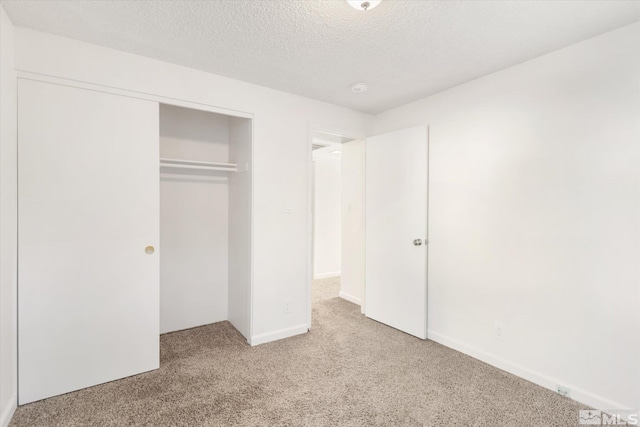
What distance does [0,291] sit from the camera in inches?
69.2

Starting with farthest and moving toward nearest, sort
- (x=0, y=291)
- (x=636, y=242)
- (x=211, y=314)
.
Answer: (x=211, y=314) < (x=636, y=242) < (x=0, y=291)

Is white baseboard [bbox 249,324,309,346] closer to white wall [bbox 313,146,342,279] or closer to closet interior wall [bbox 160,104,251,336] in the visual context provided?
closet interior wall [bbox 160,104,251,336]

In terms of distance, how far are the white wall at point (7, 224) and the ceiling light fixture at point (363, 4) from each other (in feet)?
6.76

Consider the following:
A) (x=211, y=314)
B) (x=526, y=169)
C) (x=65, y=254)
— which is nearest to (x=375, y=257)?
(x=526, y=169)

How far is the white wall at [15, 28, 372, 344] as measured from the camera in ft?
8.05

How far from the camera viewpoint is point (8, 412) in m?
1.83

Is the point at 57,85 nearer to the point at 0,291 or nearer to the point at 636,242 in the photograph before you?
the point at 0,291

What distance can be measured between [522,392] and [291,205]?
246 cm

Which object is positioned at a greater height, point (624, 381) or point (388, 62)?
point (388, 62)

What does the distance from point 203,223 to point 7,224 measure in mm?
1658

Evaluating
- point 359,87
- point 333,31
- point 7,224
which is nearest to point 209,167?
point 7,224

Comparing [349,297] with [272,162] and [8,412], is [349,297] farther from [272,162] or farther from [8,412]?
[8,412]

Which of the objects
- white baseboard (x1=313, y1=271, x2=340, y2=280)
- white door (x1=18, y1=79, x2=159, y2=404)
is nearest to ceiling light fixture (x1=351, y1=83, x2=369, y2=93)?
white door (x1=18, y1=79, x2=159, y2=404)

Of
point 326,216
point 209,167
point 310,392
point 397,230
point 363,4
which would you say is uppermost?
point 363,4
